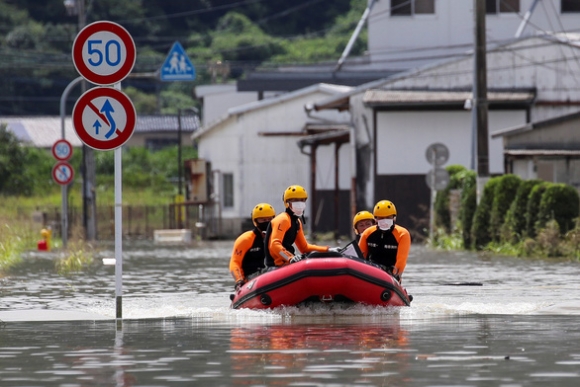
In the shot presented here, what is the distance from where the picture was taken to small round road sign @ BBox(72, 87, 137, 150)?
14609mm

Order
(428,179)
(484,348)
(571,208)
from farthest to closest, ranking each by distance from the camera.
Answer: (428,179)
(571,208)
(484,348)

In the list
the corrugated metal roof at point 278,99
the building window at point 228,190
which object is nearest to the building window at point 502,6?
the corrugated metal roof at point 278,99

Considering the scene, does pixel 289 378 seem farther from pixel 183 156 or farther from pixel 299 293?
pixel 183 156

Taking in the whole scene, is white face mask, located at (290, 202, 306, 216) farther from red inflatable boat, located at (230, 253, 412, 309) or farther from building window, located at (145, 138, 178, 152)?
building window, located at (145, 138, 178, 152)

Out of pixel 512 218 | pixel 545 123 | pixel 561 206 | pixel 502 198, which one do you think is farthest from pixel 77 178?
pixel 561 206

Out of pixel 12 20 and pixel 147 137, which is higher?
pixel 12 20

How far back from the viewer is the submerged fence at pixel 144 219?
5545 centimetres

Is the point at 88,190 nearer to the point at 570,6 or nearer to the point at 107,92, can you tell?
the point at 570,6

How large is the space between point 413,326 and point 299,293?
1587 millimetres

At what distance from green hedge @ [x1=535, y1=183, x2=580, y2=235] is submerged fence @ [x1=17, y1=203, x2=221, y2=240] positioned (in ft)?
75.5

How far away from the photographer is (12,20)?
90812 mm

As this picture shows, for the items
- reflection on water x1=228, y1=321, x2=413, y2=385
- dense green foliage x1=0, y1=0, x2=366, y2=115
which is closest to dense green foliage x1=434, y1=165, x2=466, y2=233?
reflection on water x1=228, y1=321, x2=413, y2=385

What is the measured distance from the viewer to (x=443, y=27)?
Answer: 2392 inches

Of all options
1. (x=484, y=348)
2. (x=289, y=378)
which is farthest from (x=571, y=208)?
(x=289, y=378)
